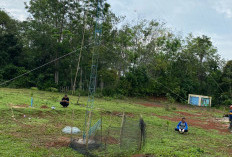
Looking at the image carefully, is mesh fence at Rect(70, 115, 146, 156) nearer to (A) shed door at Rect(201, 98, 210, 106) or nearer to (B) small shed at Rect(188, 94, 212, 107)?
(B) small shed at Rect(188, 94, 212, 107)

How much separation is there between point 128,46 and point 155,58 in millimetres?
4977

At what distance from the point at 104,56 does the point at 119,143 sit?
28699mm

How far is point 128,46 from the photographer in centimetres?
3866

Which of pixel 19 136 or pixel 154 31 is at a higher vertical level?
pixel 154 31

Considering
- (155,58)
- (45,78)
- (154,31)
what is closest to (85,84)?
(45,78)

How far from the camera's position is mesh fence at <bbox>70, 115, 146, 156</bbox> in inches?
297

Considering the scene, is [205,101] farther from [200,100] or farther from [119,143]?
[119,143]

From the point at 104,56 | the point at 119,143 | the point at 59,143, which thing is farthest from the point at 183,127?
the point at 104,56

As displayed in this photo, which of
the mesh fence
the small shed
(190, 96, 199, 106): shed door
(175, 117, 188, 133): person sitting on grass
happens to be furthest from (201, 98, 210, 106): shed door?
the mesh fence

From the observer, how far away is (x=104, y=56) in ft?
119

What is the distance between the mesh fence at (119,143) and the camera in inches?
297

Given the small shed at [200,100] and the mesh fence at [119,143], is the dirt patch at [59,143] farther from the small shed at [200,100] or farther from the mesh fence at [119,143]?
the small shed at [200,100]

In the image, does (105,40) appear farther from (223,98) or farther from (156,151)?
(156,151)

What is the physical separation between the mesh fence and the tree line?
24.1 meters
